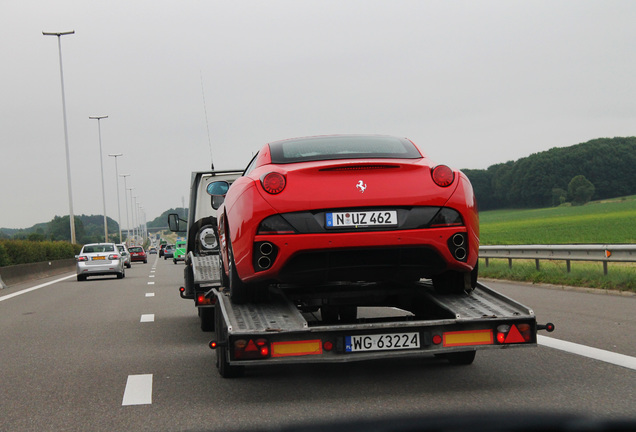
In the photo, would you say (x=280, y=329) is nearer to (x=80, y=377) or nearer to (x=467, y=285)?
(x=467, y=285)

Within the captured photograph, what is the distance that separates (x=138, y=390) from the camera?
639 cm

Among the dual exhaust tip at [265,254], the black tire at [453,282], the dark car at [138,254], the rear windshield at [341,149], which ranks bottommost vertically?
the dark car at [138,254]

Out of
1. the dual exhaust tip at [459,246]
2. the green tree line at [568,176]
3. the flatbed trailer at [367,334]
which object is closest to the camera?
the flatbed trailer at [367,334]

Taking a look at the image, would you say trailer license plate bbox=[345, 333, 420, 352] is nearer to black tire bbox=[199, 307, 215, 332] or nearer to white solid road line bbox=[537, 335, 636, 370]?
white solid road line bbox=[537, 335, 636, 370]

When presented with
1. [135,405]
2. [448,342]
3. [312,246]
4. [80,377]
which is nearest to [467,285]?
[448,342]

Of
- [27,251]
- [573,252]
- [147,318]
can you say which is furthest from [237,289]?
[27,251]

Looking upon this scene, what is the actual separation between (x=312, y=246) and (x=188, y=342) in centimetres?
384

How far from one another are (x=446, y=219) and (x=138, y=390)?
8.33ft

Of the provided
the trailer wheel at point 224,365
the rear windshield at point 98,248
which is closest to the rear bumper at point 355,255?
the trailer wheel at point 224,365

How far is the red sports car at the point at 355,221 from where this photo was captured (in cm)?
605

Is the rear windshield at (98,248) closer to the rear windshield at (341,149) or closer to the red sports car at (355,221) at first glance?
the rear windshield at (341,149)

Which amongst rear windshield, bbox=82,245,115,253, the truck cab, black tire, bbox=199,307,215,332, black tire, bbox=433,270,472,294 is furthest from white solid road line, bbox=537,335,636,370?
rear windshield, bbox=82,245,115,253

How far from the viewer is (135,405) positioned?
230 inches

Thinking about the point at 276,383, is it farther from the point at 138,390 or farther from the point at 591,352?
the point at 591,352
